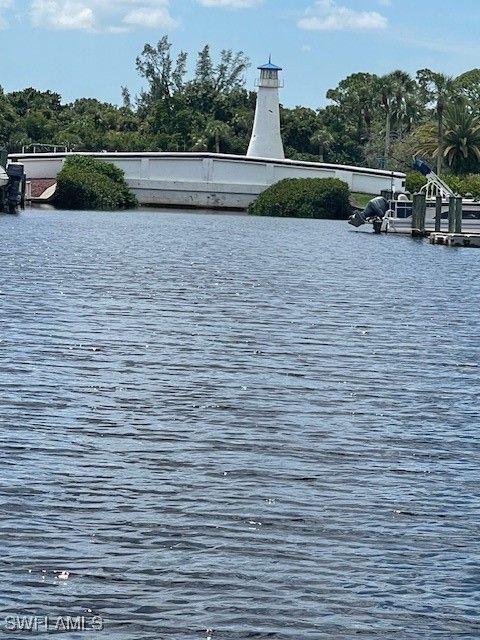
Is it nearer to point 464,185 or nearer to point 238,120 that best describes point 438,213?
point 464,185

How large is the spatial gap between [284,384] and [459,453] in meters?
5.29

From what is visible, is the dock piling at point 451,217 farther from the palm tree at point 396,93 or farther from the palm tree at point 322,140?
the palm tree at point 396,93

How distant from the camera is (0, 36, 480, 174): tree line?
431ft

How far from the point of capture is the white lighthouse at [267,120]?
408 ft

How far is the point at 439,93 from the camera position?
117 meters

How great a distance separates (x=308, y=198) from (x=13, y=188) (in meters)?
26.8

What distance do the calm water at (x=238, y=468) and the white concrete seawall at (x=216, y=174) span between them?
7923 cm

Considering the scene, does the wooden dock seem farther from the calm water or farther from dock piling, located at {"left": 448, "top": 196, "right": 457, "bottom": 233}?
the calm water

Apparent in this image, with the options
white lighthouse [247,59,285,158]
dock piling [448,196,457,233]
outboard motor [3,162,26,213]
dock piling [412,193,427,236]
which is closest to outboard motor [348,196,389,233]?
dock piling [412,193,427,236]

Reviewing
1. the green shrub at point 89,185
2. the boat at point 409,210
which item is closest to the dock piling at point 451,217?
the boat at point 409,210

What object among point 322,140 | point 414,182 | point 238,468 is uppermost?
point 322,140

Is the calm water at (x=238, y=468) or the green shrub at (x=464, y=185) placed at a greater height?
the green shrub at (x=464, y=185)

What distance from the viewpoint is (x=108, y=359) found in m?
25.6

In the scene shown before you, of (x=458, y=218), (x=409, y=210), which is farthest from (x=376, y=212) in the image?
(x=458, y=218)
